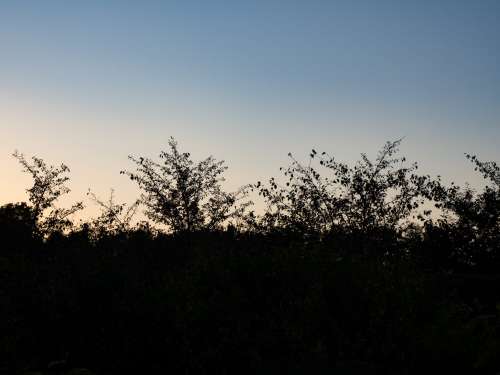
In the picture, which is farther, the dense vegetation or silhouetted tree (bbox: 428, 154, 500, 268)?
silhouetted tree (bbox: 428, 154, 500, 268)

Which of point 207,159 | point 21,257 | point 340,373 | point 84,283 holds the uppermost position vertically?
point 207,159

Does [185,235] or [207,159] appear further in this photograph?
[207,159]

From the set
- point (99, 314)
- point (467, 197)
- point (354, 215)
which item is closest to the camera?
point (99, 314)

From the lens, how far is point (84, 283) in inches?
421

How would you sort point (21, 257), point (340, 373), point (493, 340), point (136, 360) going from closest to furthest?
point (340, 373), point (493, 340), point (136, 360), point (21, 257)

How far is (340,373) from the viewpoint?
25.9 ft

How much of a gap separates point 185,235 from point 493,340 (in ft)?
72.8

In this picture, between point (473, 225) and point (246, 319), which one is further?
point (473, 225)

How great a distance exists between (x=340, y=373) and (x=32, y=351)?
209 inches

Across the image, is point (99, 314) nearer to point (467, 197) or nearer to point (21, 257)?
point (21, 257)

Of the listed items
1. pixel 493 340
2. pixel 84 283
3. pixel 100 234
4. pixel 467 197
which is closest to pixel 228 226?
pixel 100 234

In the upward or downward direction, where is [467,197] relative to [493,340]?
upward

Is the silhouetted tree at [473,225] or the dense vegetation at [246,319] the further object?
the silhouetted tree at [473,225]

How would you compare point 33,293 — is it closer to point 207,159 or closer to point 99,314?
point 99,314
